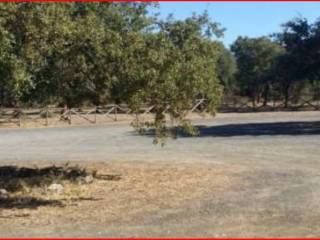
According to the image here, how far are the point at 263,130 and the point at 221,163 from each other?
14.6 metres

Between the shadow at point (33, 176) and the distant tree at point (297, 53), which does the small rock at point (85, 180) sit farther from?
the distant tree at point (297, 53)

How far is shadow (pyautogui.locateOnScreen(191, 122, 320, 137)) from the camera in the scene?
33188 millimetres

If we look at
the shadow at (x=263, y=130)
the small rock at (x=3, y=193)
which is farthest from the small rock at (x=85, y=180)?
the shadow at (x=263, y=130)

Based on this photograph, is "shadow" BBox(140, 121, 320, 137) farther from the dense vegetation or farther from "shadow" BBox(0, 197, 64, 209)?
"shadow" BBox(0, 197, 64, 209)

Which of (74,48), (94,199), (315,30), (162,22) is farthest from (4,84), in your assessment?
(315,30)

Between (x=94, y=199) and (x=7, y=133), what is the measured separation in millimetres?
24780

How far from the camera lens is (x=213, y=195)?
15039 millimetres

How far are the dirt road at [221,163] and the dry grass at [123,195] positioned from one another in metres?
0.45

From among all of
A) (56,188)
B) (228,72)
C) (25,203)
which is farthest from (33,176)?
(228,72)

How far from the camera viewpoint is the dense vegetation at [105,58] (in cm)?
1281

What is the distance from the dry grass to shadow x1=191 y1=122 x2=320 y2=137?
504 inches

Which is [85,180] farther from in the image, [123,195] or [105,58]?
[105,58]

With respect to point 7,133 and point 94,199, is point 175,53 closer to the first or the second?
point 94,199

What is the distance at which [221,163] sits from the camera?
21.5 m
